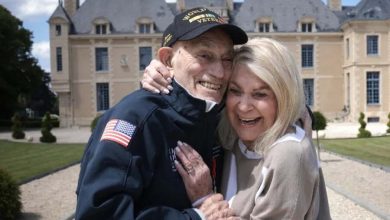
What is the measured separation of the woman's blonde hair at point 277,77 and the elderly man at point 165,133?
0.06 meters

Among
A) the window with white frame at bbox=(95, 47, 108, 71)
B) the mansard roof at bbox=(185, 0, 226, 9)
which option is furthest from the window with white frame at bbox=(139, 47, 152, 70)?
the mansard roof at bbox=(185, 0, 226, 9)

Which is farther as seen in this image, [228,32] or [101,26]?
[101,26]

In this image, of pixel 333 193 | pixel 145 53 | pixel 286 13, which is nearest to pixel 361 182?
pixel 333 193

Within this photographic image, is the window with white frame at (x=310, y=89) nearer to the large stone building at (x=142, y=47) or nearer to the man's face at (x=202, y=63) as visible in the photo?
the large stone building at (x=142, y=47)

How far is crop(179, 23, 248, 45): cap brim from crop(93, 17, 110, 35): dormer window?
1122 inches

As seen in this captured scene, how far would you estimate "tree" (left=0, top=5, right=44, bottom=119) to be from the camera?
96.9ft

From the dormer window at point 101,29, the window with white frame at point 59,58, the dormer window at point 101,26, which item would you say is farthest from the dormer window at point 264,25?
the window with white frame at point 59,58

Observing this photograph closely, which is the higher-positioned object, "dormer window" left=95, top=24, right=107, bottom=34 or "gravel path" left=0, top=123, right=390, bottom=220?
"dormer window" left=95, top=24, right=107, bottom=34

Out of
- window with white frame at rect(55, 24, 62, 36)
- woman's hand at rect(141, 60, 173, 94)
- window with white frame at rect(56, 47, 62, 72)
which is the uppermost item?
window with white frame at rect(55, 24, 62, 36)

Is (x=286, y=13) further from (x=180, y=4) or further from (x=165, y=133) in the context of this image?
(x=165, y=133)

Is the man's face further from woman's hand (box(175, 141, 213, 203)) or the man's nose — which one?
woman's hand (box(175, 141, 213, 203))

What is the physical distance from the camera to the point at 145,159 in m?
1.36

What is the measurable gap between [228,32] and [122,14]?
2916 centimetres

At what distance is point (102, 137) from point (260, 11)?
2976cm
